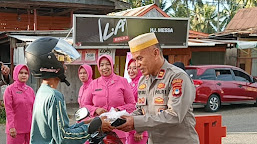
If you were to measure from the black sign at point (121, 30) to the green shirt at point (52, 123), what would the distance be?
386 inches

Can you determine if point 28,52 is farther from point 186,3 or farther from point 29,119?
point 186,3

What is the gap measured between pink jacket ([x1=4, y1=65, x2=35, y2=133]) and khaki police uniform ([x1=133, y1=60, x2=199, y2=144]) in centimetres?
284

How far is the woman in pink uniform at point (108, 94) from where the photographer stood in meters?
5.00

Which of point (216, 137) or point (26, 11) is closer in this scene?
point (216, 137)

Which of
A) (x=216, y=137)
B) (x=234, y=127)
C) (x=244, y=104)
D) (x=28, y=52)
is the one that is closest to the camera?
(x=28, y=52)

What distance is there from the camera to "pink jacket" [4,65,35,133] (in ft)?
17.8

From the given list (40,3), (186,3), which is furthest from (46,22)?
(186,3)

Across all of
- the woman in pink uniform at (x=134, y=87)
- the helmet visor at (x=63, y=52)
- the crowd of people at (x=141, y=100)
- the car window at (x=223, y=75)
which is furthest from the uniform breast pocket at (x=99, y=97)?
the car window at (x=223, y=75)

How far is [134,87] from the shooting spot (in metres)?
5.81

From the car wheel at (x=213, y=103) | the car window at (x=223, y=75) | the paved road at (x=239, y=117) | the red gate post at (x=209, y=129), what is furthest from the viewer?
the car window at (x=223, y=75)

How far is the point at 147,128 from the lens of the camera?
9.47ft

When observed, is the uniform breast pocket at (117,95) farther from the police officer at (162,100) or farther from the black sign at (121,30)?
the black sign at (121,30)

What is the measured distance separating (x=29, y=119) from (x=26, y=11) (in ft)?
46.9

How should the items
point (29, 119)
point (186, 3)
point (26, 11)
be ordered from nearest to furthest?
point (29, 119) < point (26, 11) < point (186, 3)
